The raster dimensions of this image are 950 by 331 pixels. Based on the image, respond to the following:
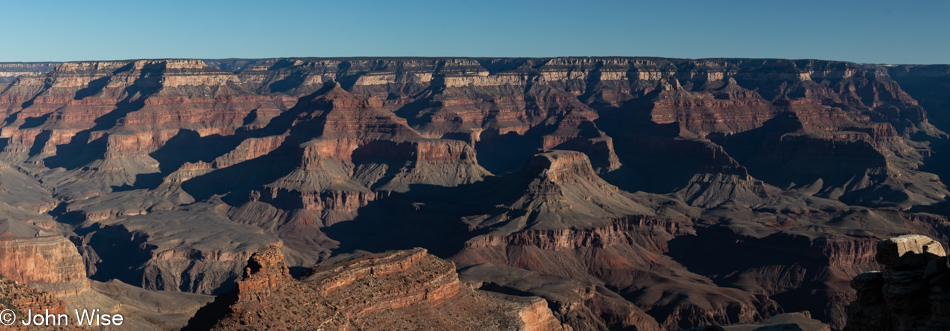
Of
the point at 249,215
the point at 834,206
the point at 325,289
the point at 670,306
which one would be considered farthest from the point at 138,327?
the point at 834,206

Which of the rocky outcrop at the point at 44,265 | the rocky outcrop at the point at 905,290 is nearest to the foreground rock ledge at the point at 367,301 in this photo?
the rocky outcrop at the point at 905,290

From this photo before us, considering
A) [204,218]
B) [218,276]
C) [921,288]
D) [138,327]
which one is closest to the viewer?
[921,288]

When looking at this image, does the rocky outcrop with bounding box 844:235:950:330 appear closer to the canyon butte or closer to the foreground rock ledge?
the foreground rock ledge

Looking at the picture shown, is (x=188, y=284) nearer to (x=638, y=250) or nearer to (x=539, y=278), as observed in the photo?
(x=539, y=278)

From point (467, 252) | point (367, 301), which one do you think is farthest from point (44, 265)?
point (467, 252)

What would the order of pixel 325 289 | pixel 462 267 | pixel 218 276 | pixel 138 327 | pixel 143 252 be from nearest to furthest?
1. pixel 325 289
2. pixel 138 327
3. pixel 462 267
4. pixel 218 276
5. pixel 143 252

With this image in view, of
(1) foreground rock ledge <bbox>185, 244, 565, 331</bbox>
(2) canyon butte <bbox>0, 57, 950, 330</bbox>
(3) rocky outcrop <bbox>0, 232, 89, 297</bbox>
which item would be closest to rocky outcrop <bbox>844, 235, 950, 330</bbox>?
(1) foreground rock ledge <bbox>185, 244, 565, 331</bbox>
